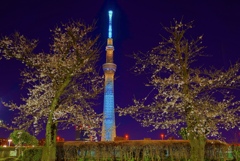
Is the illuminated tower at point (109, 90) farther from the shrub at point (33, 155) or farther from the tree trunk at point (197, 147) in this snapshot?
the tree trunk at point (197, 147)

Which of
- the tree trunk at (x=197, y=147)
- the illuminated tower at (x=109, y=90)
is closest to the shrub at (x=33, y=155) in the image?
the tree trunk at (x=197, y=147)

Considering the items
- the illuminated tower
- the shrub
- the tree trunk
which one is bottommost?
the shrub

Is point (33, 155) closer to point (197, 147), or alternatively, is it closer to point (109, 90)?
point (197, 147)

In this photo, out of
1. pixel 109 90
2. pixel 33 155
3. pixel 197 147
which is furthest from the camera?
pixel 109 90

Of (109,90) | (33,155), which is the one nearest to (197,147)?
(33,155)

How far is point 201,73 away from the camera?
46.9 ft

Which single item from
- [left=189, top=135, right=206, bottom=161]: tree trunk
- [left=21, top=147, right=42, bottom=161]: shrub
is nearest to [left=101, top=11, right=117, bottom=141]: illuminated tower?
[left=21, top=147, right=42, bottom=161]: shrub

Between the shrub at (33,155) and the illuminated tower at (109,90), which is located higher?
the illuminated tower at (109,90)

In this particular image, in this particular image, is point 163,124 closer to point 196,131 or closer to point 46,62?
point 196,131

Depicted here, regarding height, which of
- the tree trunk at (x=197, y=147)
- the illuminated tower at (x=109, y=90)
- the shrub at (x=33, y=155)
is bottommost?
the shrub at (x=33, y=155)

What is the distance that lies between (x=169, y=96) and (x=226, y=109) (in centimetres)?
288

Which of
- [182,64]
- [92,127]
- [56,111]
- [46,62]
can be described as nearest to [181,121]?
[182,64]

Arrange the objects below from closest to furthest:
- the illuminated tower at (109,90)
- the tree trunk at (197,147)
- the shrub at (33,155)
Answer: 1. the tree trunk at (197,147)
2. the shrub at (33,155)
3. the illuminated tower at (109,90)

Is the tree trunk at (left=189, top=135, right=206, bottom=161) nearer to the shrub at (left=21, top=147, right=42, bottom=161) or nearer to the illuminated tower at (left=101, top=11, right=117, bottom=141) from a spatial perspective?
the shrub at (left=21, top=147, right=42, bottom=161)
